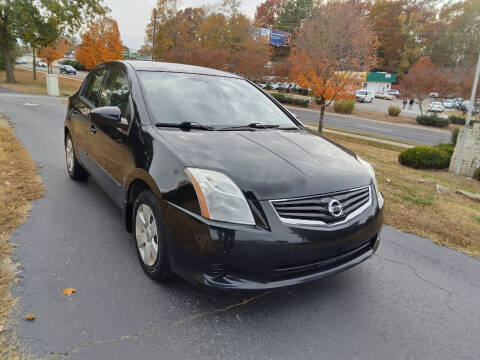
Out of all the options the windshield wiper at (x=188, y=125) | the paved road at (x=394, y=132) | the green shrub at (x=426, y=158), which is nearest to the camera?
the windshield wiper at (x=188, y=125)

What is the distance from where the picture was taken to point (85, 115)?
4.29 meters

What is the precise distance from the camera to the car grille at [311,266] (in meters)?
2.22

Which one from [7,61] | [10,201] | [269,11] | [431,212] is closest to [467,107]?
[431,212]

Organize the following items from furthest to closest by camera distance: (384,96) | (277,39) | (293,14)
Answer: (293,14), (384,96), (277,39)

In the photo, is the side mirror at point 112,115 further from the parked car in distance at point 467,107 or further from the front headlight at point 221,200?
the parked car in distance at point 467,107

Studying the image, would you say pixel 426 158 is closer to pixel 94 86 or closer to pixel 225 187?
pixel 94 86

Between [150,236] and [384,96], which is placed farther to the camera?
[384,96]

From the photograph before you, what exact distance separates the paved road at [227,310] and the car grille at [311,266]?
15.6 inches

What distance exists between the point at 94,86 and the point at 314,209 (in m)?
3.42

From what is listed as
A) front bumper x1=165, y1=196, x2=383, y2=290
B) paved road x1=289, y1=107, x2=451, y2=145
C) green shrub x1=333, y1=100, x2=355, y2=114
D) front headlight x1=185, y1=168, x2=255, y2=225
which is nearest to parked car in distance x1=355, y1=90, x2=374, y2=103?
green shrub x1=333, y1=100, x2=355, y2=114

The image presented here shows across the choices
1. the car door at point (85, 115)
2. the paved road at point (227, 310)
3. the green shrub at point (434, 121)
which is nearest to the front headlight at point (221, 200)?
the paved road at point (227, 310)

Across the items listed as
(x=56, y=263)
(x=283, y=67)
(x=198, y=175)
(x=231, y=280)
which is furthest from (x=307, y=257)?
(x=283, y=67)

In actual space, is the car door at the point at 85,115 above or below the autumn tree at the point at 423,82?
below

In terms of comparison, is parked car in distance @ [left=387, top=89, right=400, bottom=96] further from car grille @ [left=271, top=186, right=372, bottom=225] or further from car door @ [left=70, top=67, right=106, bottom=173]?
car grille @ [left=271, top=186, right=372, bottom=225]
